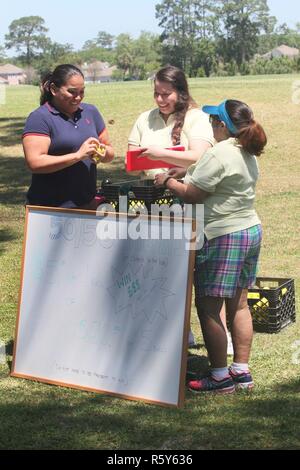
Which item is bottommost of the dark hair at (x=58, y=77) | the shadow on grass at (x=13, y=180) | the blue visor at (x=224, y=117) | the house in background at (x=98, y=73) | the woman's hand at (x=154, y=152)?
the house in background at (x=98, y=73)

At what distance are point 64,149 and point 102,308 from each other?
1105mm

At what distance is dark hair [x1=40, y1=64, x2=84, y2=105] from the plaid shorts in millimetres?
1458

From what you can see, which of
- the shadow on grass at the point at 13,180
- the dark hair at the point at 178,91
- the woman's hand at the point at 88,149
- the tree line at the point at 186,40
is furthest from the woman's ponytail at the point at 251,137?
the tree line at the point at 186,40

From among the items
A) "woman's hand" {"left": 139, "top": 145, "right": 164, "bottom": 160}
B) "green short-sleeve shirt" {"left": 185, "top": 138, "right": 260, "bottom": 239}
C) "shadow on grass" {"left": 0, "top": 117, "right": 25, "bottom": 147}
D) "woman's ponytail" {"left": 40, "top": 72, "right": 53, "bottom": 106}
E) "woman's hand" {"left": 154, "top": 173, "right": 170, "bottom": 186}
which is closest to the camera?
"green short-sleeve shirt" {"left": 185, "top": 138, "right": 260, "bottom": 239}

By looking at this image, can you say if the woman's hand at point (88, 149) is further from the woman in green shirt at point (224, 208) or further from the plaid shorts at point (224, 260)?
the plaid shorts at point (224, 260)

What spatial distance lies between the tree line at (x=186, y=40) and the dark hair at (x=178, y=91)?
9997cm

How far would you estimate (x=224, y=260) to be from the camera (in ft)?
15.9

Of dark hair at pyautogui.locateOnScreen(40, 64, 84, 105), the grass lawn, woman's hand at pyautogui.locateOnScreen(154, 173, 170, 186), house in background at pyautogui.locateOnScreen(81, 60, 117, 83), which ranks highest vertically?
dark hair at pyautogui.locateOnScreen(40, 64, 84, 105)

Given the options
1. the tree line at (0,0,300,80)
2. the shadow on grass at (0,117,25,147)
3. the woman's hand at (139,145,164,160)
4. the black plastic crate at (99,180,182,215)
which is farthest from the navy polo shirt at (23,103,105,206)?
the tree line at (0,0,300,80)

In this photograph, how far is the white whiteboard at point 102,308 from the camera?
4836mm

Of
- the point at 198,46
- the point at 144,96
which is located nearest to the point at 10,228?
Answer: the point at 144,96

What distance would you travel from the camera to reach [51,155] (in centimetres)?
538

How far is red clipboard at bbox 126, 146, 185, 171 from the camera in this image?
17.1ft

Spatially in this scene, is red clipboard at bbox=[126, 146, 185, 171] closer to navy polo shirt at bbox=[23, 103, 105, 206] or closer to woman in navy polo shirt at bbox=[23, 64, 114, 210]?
woman in navy polo shirt at bbox=[23, 64, 114, 210]
